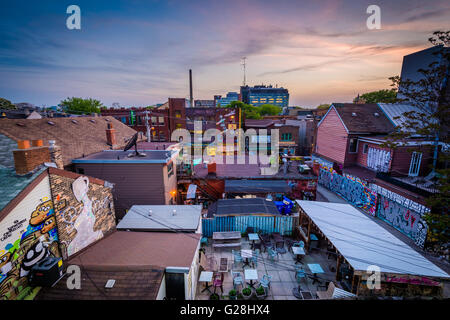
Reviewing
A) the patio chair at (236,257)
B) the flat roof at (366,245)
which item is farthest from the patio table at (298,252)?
the patio chair at (236,257)

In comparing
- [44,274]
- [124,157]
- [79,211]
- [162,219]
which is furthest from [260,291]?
[124,157]

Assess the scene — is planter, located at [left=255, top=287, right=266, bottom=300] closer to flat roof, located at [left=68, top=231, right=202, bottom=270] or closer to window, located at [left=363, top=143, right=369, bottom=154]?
flat roof, located at [left=68, top=231, right=202, bottom=270]

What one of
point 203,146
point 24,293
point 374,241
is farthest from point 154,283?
point 203,146

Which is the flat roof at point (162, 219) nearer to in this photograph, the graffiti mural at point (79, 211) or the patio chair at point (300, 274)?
the graffiti mural at point (79, 211)

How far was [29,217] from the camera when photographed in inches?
272

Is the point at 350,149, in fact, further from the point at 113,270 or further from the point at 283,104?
the point at 283,104

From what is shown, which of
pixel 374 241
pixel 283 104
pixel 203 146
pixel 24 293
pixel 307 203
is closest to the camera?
pixel 24 293

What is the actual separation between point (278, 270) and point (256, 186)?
7957 millimetres

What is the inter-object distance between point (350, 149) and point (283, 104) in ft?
567

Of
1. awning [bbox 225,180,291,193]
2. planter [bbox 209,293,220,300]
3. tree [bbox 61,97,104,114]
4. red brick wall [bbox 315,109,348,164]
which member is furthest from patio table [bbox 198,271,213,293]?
tree [bbox 61,97,104,114]

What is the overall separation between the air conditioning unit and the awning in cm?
1302

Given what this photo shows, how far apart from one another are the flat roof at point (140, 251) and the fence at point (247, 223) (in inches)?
166

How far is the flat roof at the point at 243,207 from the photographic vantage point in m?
15.2

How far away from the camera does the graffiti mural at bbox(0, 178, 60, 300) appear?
20.0 feet
